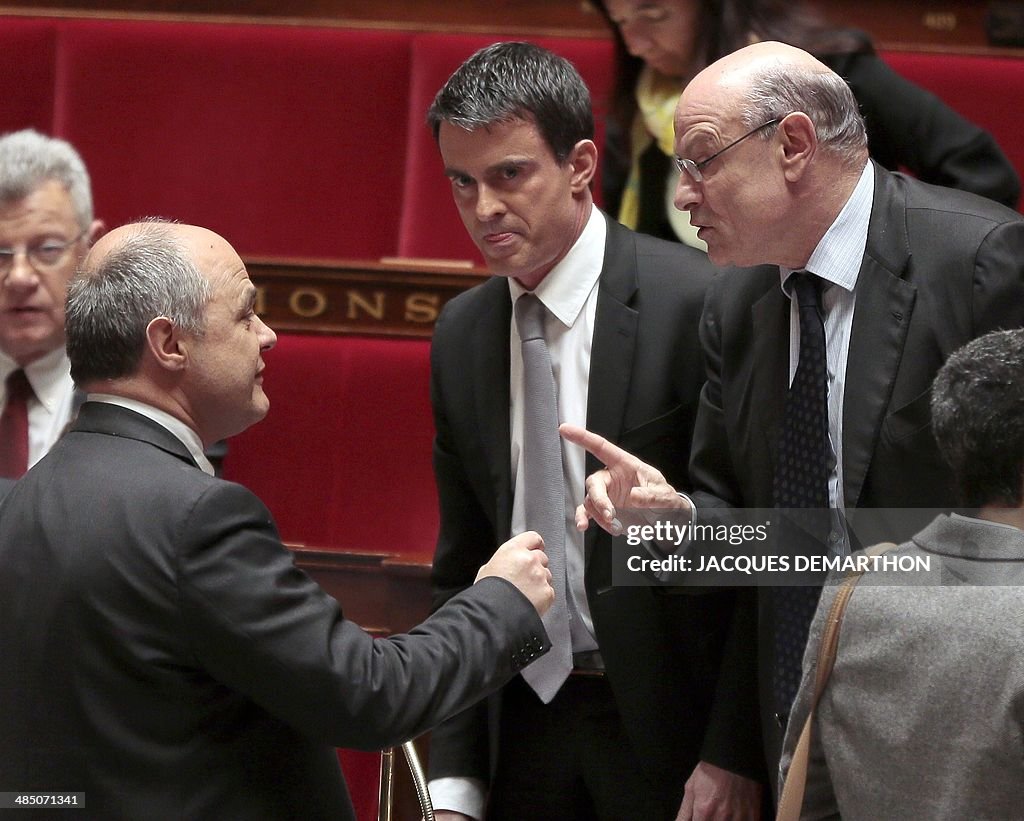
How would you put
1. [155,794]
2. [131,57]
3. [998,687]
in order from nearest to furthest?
[998,687], [155,794], [131,57]

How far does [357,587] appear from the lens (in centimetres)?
187

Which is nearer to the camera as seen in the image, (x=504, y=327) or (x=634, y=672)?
(x=634, y=672)

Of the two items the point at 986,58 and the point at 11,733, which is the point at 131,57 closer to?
the point at 986,58

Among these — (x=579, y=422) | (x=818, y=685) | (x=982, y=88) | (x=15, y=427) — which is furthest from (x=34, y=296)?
(x=982, y=88)

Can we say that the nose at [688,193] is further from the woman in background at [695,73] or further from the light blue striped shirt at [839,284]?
the woman in background at [695,73]

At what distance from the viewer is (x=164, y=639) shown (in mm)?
1150

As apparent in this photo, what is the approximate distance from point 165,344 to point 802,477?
0.60 m

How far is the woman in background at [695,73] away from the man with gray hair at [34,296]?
77 cm

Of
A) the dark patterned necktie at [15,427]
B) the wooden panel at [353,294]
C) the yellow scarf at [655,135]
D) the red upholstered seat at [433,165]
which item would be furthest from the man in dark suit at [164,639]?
the red upholstered seat at [433,165]

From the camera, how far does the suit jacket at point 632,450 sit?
5.00 feet

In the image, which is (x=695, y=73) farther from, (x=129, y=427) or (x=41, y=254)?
(x=129, y=427)

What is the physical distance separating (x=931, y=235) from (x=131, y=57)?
2007 mm

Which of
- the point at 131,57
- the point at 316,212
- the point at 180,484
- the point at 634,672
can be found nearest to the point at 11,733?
the point at 180,484

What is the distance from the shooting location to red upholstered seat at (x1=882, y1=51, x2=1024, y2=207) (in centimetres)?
266
